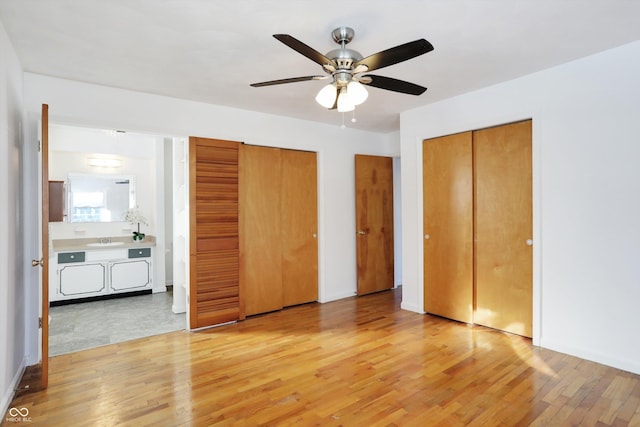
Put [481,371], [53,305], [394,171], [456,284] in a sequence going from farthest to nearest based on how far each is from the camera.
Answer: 1. [394,171]
2. [53,305]
3. [456,284]
4. [481,371]

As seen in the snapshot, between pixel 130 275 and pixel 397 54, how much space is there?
195 inches

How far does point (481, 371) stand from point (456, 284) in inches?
49.8

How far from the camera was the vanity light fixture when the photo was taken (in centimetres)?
528

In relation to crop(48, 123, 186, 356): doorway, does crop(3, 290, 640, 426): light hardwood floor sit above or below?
below

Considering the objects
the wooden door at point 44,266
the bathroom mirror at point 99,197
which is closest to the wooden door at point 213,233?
the wooden door at point 44,266

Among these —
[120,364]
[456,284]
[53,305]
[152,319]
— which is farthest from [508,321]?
[53,305]

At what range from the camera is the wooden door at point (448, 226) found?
3695mm

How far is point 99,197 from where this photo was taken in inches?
209

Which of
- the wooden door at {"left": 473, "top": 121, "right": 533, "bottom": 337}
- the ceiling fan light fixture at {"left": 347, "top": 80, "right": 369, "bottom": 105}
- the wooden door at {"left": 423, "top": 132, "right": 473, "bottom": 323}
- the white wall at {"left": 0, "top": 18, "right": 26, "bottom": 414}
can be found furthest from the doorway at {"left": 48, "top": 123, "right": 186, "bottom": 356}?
the wooden door at {"left": 473, "top": 121, "right": 533, "bottom": 337}

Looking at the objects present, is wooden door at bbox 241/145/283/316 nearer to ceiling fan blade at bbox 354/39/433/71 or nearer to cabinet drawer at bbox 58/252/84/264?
→ ceiling fan blade at bbox 354/39/433/71

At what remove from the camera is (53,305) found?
458cm

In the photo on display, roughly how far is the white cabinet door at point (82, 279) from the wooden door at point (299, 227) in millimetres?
2696

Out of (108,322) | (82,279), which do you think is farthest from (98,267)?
(108,322)

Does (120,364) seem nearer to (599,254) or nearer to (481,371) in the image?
(481,371)
